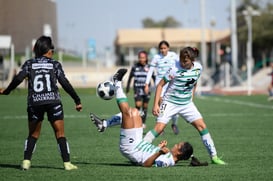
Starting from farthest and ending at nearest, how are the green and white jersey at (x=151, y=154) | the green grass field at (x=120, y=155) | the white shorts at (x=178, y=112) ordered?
the white shorts at (x=178, y=112) → the green and white jersey at (x=151, y=154) → the green grass field at (x=120, y=155)

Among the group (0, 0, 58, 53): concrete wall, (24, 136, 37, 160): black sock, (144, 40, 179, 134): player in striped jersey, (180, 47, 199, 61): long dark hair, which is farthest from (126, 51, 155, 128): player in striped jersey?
(24, 136, 37, 160): black sock

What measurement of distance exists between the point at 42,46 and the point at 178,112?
8.96 ft

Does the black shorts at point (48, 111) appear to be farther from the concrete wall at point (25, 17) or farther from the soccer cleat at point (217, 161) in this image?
the concrete wall at point (25, 17)

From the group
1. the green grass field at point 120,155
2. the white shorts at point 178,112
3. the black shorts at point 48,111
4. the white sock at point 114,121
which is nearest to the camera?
the green grass field at point 120,155

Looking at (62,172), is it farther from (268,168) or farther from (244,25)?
(244,25)

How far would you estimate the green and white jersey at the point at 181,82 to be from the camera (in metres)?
12.6

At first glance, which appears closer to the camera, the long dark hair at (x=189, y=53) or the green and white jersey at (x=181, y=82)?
the long dark hair at (x=189, y=53)

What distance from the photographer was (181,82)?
41.4ft

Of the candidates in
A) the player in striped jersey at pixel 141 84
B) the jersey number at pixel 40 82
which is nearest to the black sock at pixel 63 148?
the jersey number at pixel 40 82

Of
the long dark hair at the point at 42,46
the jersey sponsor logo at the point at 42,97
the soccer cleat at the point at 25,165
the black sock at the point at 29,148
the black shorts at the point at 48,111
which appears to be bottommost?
the soccer cleat at the point at 25,165

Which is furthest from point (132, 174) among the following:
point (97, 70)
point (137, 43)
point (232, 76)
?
point (137, 43)

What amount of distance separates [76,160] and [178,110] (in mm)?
2016

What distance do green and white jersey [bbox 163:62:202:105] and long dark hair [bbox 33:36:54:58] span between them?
2.27 m

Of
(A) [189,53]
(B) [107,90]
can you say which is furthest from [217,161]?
(B) [107,90]
